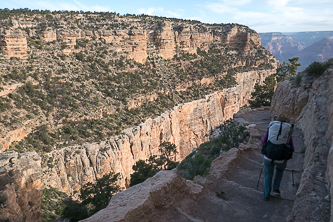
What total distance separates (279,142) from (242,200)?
1.80m

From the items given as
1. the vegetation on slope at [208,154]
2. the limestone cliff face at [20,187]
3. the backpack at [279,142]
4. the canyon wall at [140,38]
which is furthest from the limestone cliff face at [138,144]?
the backpack at [279,142]

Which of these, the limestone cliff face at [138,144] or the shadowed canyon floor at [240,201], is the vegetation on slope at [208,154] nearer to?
the shadowed canyon floor at [240,201]

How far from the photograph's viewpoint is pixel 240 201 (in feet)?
19.8

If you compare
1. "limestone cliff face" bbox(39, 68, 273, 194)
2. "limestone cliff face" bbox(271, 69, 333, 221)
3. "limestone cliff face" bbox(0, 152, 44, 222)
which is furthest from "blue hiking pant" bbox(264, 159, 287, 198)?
"limestone cliff face" bbox(39, 68, 273, 194)

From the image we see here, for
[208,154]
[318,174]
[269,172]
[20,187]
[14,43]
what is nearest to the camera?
[318,174]

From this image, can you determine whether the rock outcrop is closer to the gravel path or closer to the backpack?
the gravel path

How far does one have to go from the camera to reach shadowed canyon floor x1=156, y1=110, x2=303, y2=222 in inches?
211

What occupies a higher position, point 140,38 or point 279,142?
point 140,38

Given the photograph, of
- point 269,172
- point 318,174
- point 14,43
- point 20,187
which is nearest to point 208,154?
point 269,172

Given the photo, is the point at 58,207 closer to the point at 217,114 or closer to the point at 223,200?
the point at 223,200

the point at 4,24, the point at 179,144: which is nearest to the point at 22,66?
the point at 4,24

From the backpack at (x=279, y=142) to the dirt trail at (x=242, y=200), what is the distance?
3.87 feet

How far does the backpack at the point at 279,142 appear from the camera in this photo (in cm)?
555

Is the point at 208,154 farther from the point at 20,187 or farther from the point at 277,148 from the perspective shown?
the point at 20,187
